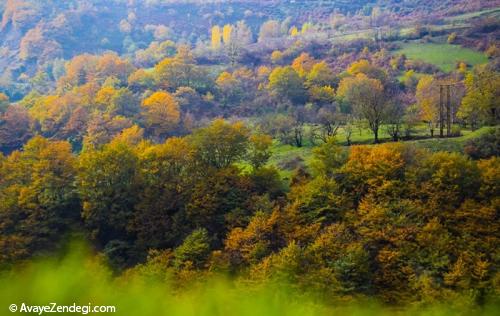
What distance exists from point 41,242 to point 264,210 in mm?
14973

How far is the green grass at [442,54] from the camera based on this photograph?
84.0 m

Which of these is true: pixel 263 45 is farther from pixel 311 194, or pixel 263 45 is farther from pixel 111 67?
pixel 311 194

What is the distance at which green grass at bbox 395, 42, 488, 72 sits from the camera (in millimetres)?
84000

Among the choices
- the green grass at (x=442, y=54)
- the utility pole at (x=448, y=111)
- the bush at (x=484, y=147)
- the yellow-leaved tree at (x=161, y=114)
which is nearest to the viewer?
the bush at (x=484, y=147)

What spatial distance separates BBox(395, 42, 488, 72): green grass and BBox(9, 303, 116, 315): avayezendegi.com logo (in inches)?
3360

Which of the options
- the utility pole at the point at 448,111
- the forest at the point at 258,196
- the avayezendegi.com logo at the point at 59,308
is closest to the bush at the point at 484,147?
the forest at the point at 258,196

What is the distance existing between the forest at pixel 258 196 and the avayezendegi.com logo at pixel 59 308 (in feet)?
0.23

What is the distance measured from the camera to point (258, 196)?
117 ft

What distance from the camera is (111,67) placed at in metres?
85.1

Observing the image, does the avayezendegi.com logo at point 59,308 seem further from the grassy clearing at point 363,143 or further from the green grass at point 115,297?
the grassy clearing at point 363,143

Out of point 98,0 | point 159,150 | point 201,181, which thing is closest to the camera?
point 201,181

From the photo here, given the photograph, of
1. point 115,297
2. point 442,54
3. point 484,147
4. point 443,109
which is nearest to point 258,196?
point 484,147

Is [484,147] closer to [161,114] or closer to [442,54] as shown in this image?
[161,114]

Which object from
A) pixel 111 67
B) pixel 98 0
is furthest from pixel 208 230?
pixel 98 0
